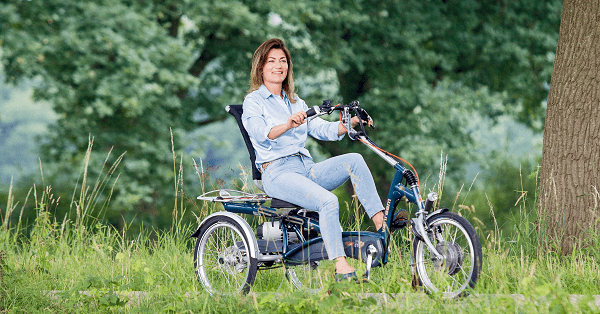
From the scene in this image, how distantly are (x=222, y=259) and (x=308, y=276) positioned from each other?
2.08 feet

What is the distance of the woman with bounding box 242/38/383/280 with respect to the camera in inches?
124

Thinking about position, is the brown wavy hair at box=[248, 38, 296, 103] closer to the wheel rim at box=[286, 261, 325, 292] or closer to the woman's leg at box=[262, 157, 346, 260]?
the woman's leg at box=[262, 157, 346, 260]

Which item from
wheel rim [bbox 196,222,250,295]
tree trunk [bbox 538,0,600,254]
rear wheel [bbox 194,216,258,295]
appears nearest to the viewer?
rear wheel [bbox 194,216,258,295]

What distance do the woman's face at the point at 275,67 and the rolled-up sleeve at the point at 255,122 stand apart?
8.5 inches

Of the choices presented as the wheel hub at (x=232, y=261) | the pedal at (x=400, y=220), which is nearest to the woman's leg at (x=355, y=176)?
the pedal at (x=400, y=220)

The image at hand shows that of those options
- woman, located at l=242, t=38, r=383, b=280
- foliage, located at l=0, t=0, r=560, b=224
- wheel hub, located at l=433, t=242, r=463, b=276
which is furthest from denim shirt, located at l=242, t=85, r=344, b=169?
foliage, located at l=0, t=0, r=560, b=224

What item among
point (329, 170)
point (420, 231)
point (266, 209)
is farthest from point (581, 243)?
point (266, 209)

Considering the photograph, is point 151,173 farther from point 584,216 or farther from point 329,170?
point 584,216

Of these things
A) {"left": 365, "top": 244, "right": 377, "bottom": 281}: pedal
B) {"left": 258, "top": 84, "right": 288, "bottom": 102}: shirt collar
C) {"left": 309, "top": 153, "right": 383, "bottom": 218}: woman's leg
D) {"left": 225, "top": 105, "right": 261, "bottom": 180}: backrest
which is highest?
{"left": 258, "top": 84, "right": 288, "bottom": 102}: shirt collar

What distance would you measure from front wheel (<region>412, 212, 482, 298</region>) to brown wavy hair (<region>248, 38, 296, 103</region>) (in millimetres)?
1366

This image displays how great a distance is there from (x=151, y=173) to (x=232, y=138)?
188 cm

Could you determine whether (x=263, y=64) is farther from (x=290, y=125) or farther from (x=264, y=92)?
(x=290, y=125)

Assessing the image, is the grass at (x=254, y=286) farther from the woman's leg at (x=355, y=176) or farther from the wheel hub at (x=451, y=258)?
the woman's leg at (x=355, y=176)

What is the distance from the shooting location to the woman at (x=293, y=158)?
315 centimetres
